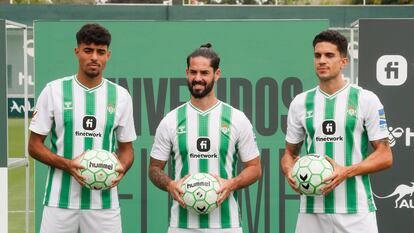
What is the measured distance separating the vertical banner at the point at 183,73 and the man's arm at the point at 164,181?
68.4 inches

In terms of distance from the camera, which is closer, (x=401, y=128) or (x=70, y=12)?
(x=401, y=128)

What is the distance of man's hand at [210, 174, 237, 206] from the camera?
4.63m

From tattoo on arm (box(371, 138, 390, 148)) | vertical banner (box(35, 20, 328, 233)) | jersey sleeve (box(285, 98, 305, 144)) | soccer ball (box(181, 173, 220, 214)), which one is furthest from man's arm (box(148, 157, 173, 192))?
vertical banner (box(35, 20, 328, 233))

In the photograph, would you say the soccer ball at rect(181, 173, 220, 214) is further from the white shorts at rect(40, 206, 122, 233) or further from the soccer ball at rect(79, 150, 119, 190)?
the white shorts at rect(40, 206, 122, 233)

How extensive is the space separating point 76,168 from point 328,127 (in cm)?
162

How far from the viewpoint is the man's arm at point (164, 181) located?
15.2 feet

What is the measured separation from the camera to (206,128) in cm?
485

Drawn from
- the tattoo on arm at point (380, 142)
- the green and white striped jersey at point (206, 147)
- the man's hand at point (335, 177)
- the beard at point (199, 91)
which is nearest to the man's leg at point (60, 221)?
the green and white striped jersey at point (206, 147)

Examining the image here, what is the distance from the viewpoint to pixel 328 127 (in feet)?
16.2

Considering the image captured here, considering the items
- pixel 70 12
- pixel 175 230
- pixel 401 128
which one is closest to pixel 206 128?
pixel 175 230

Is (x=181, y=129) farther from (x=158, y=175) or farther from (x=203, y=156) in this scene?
(x=158, y=175)

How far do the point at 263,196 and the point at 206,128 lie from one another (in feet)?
6.56

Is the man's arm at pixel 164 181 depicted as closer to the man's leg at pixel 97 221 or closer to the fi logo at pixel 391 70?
the man's leg at pixel 97 221

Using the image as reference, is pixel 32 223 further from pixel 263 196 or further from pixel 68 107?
pixel 68 107
